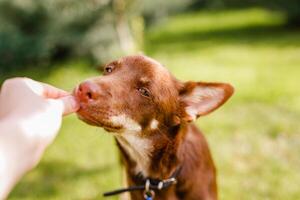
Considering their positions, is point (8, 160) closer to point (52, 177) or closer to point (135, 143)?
point (135, 143)

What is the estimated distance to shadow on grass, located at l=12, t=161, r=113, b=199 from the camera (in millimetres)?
6000

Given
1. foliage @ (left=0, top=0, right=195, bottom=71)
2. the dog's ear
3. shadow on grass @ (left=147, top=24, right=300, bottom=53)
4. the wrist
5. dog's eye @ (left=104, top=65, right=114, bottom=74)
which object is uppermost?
the wrist

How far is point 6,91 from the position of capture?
245 cm

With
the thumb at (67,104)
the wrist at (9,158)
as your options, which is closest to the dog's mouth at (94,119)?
the thumb at (67,104)

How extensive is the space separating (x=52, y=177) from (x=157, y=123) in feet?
9.52

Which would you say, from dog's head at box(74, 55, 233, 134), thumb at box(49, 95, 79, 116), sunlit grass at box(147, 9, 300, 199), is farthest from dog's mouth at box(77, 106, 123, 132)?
sunlit grass at box(147, 9, 300, 199)

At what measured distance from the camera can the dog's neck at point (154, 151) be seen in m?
3.83

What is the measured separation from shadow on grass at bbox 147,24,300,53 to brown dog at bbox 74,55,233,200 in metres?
8.33

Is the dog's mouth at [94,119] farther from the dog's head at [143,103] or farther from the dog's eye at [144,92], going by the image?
the dog's eye at [144,92]

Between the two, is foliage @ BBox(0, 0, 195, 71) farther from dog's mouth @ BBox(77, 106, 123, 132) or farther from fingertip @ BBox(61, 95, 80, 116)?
fingertip @ BBox(61, 95, 80, 116)

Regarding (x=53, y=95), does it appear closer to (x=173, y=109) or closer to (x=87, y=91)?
(x=87, y=91)

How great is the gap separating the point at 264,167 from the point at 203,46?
6829 mm

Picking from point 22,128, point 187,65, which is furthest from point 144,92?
point 187,65

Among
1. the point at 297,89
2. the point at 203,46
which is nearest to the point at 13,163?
the point at 297,89
